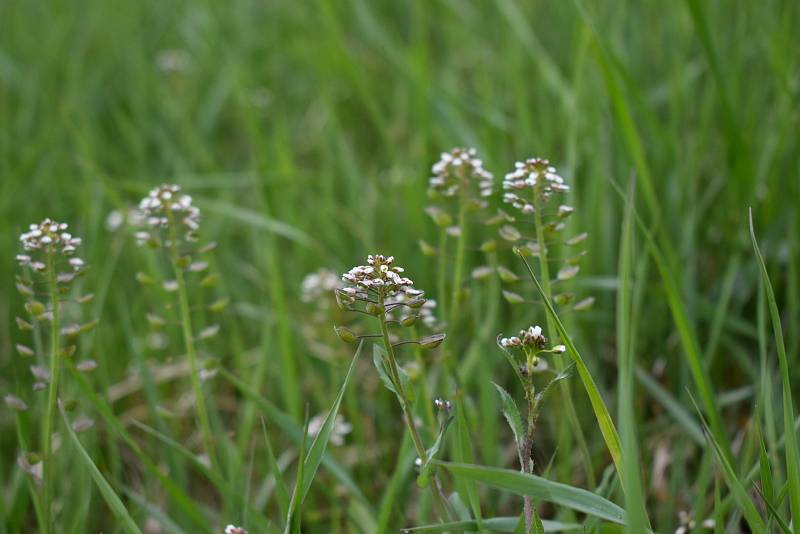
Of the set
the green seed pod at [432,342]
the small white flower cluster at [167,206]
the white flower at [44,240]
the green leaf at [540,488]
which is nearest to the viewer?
the green leaf at [540,488]

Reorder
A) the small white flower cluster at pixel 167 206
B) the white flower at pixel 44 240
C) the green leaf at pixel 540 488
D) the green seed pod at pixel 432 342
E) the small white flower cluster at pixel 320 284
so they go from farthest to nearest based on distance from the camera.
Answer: the small white flower cluster at pixel 320 284, the small white flower cluster at pixel 167 206, the white flower at pixel 44 240, the green seed pod at pixel 432 342, the green leaf at pixel 540 488

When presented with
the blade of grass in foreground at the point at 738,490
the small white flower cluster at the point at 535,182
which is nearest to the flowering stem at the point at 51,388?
the small white flower cluster at the point at 535,182

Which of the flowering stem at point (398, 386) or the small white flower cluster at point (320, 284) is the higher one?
the small white flower cluster at point (320, 284)

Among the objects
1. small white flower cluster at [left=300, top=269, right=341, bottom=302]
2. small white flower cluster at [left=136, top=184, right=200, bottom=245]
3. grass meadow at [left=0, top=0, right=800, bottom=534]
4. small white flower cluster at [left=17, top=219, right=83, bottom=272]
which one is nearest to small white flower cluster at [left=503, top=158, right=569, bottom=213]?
grass meadow at [left=0, top=0, right=800, bottom=534]

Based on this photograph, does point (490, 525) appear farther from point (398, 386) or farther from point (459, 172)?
point (459, 172)

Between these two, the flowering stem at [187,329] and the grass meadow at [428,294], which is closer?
the grass meadow at [428,294]

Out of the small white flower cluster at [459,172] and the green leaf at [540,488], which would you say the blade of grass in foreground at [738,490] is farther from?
the small white flower cluster at [459,172]

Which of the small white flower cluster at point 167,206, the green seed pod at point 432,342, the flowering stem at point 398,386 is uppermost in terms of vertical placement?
the small white flower cluster at point 167,206
